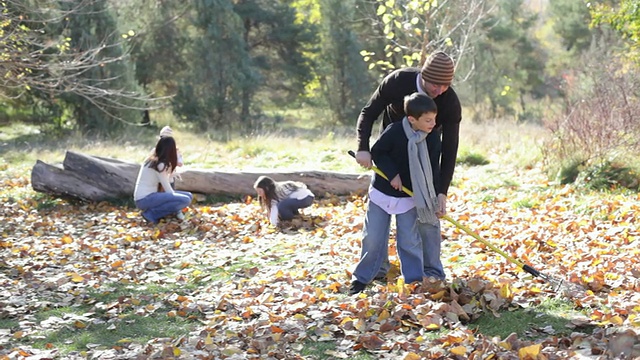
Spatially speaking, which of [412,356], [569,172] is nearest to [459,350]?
[412,356]

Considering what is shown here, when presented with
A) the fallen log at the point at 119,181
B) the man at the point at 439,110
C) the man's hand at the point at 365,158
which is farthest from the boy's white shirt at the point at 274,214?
the man's hand at the point at 365,158

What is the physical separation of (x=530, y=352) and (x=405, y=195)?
167cm

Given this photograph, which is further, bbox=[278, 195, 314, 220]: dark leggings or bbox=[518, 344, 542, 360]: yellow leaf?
bbox=[278, 195, 314, 220]: dark leggings

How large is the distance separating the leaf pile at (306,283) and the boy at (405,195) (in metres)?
0.23

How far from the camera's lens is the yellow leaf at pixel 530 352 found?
151 inches

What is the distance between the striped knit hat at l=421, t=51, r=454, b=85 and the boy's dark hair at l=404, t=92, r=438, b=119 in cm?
14

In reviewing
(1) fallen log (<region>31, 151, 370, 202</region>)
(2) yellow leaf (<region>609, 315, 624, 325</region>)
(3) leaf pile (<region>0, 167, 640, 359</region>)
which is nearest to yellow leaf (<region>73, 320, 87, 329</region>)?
(3) leaf pile (<region>0, 167, 640, 359</region>)

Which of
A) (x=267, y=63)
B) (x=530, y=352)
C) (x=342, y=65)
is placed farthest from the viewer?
(x=267, y=63)

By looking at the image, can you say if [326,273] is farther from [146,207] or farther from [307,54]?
[307,54]

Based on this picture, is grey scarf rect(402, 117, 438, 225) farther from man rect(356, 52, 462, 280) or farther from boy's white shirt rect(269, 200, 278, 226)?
boy's white shirt rect(269, 200, 278, 226)

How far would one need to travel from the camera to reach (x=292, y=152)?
15.0 metres

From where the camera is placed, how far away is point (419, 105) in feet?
15.9

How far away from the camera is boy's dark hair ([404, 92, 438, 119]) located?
15.8 feet

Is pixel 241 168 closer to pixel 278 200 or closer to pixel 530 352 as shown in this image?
pixel 278 200
